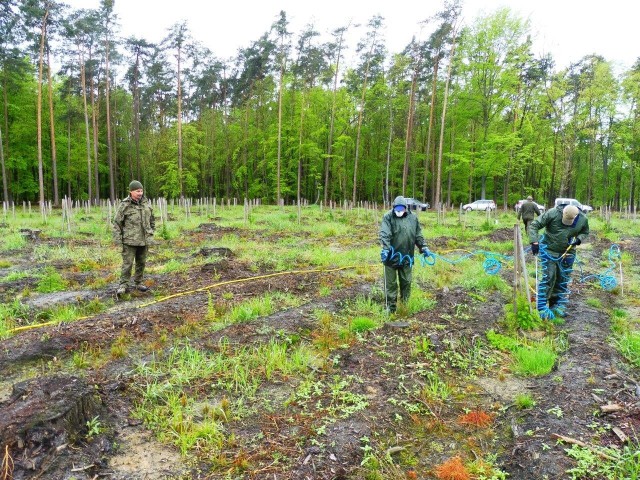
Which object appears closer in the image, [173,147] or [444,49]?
[444,49]

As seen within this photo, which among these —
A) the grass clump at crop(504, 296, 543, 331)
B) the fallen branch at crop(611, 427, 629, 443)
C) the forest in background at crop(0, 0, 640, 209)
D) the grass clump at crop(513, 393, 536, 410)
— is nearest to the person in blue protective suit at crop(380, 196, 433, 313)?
the grass clump at crop(504, 296, 543, 331)

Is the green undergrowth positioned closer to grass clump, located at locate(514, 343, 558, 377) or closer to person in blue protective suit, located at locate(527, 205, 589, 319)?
grass clump, located at locate(514, 343, 558, 377)

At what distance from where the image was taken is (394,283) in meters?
6.68

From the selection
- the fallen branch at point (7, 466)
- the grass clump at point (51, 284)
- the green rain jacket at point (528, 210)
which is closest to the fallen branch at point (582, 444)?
the fallen branch at point (7, 466)

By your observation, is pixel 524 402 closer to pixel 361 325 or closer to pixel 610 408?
pixel 610 408

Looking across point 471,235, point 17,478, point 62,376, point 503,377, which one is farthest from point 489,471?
point 471,235

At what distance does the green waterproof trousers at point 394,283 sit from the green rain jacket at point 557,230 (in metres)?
2.10

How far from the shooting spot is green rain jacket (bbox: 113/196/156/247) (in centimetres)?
746

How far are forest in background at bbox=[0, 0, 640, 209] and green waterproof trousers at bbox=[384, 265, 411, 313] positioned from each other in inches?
732

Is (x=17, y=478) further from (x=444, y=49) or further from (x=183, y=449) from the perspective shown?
(x=444, y=49)

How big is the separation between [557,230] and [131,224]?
7.44 meters

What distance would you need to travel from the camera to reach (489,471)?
10.3ft

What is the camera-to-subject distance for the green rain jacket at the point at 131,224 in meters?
7.46

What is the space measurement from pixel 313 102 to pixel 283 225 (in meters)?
20.4
